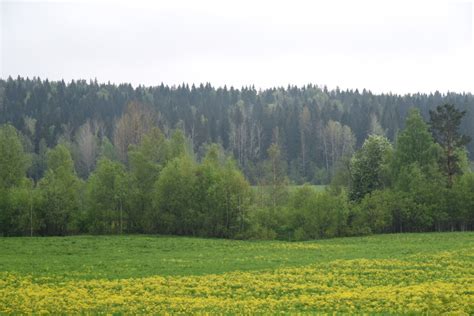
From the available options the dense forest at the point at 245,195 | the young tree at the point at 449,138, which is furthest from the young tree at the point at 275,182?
the young tree at the point at 449,138

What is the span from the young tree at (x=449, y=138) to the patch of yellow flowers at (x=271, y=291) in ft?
145

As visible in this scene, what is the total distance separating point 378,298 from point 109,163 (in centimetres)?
6044

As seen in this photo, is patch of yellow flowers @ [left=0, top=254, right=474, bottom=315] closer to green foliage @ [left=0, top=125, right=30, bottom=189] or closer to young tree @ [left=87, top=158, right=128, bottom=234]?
young tree @ [left=87, top=158, right=128, bottom=234]

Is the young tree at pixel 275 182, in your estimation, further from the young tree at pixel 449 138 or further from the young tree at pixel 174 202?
the young tree at pixel 449 138

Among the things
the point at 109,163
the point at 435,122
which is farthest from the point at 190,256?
the point at 435,122

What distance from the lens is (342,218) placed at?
242ft

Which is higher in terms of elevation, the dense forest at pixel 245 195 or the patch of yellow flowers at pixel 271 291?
the dense forest at pixel 245 195

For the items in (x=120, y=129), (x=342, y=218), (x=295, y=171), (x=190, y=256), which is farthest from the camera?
(x=295, y=171)

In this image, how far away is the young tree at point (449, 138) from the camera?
78938 mm

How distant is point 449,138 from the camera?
79.6 metres

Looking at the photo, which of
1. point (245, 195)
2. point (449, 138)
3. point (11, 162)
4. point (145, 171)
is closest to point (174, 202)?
point (145, 171)

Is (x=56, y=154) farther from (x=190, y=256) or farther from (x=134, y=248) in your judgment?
(x=190, y=256)

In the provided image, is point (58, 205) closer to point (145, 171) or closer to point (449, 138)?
point (145, 171)

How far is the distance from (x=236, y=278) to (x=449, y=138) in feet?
182
